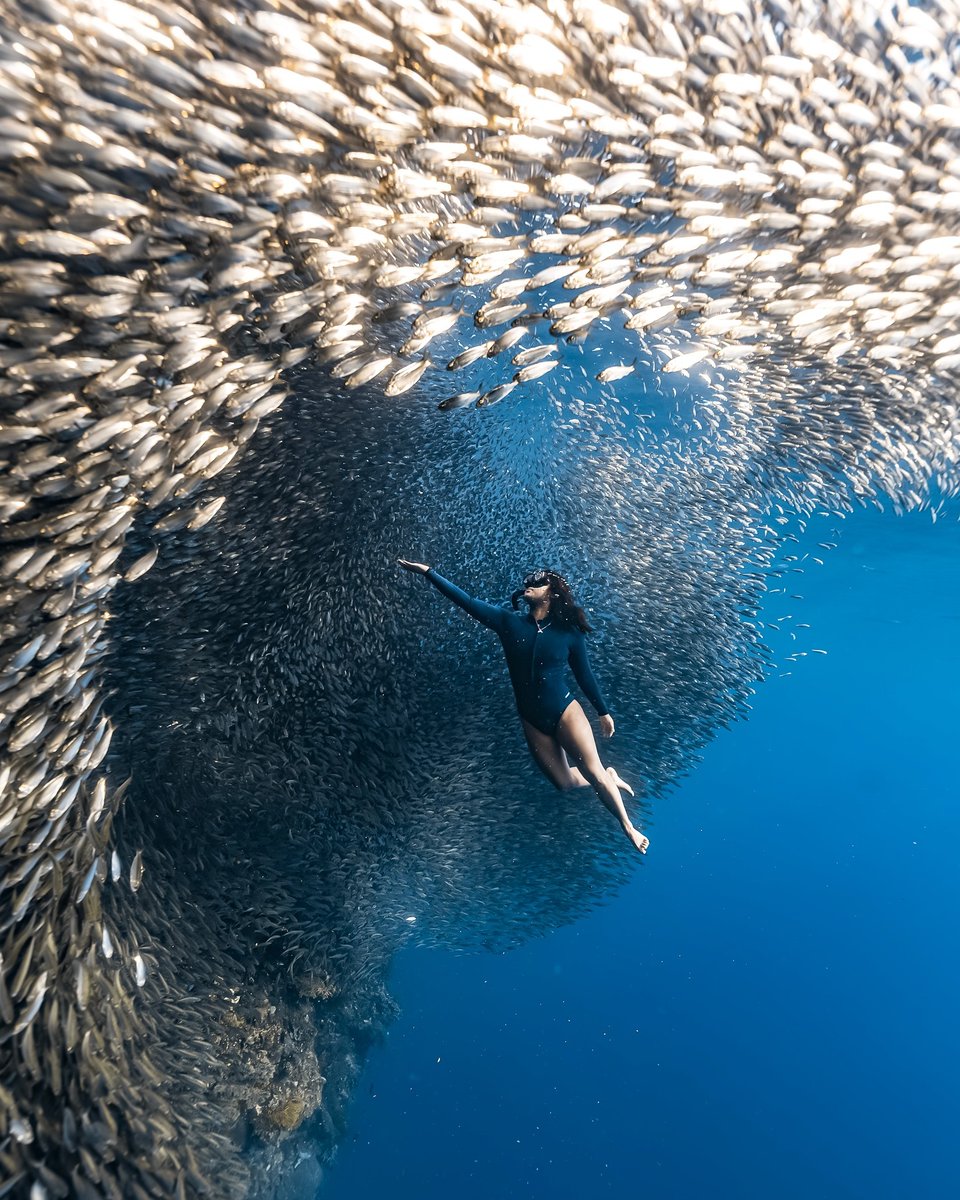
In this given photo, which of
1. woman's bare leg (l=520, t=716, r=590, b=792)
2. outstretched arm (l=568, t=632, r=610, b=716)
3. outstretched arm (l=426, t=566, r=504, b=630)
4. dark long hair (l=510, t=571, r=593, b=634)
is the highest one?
outstretched arm (l=426, t=566, r=504, b=630)

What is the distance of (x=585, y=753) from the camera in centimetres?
653

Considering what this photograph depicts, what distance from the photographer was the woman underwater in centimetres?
634

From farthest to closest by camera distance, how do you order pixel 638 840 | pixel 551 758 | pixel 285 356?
pixel 551 758 < pixel 638 840 < pixel 285 356

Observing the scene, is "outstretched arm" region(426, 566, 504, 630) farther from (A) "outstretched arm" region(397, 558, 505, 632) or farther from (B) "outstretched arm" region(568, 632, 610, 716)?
(B) "outstretched arm" region(568, 632, 610, 716)

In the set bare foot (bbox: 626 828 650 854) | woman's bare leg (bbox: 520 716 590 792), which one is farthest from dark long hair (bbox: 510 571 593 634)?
bare foot (bbox: 626 828 650 854)

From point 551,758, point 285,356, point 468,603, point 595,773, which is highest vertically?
point 285,356

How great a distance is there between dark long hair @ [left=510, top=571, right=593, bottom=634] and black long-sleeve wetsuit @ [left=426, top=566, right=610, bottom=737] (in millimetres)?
95

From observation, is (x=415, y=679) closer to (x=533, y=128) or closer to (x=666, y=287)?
(x=666, y=287)

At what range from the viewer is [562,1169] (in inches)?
1009

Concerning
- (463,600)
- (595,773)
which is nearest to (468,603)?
(463,600)

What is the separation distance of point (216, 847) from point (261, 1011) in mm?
2475

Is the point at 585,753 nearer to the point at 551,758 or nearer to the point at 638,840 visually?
the point at 551,758

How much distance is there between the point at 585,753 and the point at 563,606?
1.32 m

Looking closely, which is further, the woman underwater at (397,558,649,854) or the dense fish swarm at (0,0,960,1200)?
the woman underwater at (397,558,649,854)
